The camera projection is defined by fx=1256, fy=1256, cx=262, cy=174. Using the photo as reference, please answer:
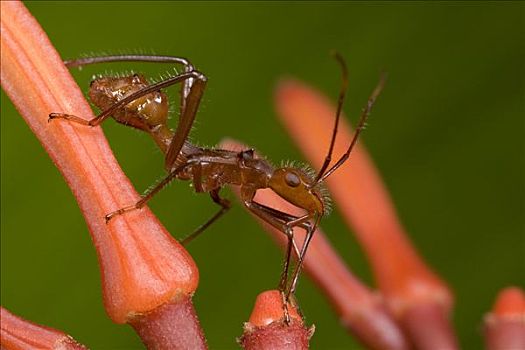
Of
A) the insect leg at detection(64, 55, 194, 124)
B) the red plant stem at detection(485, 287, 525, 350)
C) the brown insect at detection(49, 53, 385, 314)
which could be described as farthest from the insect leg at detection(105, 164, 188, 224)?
the red plant stem at detection(485, 287, 525, 350)

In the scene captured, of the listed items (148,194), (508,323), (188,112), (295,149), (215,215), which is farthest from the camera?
(295,149)

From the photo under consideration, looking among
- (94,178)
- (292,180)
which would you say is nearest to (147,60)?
(292,180)

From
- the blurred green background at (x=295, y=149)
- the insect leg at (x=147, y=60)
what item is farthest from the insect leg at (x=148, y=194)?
the blurred green background at (x=295, y=149)

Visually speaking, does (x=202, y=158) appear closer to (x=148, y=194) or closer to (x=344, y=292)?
(x=344, y=292)

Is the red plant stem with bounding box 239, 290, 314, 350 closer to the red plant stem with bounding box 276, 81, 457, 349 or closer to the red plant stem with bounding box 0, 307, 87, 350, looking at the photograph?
the red plant stem with bounding box 0, 307, 87, 350

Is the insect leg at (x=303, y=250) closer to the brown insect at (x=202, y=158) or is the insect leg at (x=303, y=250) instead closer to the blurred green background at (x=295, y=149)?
the brown insect at (x=202, y=158)
